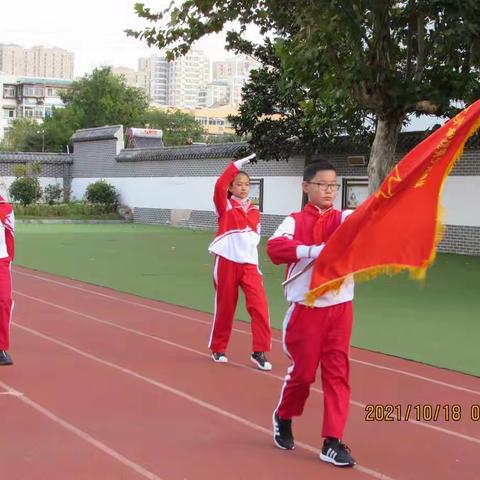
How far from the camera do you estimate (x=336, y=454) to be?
4.72 metres

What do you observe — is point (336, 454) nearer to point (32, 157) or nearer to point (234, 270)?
point (234, 270)

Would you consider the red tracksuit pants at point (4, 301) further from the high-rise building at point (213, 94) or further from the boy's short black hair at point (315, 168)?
the high-rise building at point (213, 94)

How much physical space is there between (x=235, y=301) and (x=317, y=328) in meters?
2.88

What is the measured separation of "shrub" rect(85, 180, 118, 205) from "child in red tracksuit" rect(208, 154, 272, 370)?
2857 cm

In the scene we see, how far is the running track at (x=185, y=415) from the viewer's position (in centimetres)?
472

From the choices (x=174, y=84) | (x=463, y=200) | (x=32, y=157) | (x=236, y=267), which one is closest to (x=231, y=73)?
(x=174, y=84)

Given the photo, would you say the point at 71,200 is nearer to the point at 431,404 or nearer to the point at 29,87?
the point at 431,404

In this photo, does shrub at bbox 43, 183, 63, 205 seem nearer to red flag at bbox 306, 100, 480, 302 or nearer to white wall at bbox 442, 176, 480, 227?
white wall at bbox 442, 176, 480, 227

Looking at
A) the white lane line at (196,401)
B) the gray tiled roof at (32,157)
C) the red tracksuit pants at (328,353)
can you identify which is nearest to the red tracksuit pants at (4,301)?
the white lane line at (196,401)

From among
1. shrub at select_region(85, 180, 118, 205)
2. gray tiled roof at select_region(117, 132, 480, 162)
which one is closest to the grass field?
gray tiled roof at select_region(117, 132, 480, 162)

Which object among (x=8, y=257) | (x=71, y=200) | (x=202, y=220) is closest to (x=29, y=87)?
(x=71, y=200)

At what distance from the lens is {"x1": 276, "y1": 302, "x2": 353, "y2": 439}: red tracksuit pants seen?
473 centimetres

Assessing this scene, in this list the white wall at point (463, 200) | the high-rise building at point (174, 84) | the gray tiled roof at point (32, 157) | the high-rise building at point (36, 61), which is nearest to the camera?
the white wall at point (463, 200)

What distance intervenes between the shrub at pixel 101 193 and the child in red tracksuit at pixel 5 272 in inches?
1120
